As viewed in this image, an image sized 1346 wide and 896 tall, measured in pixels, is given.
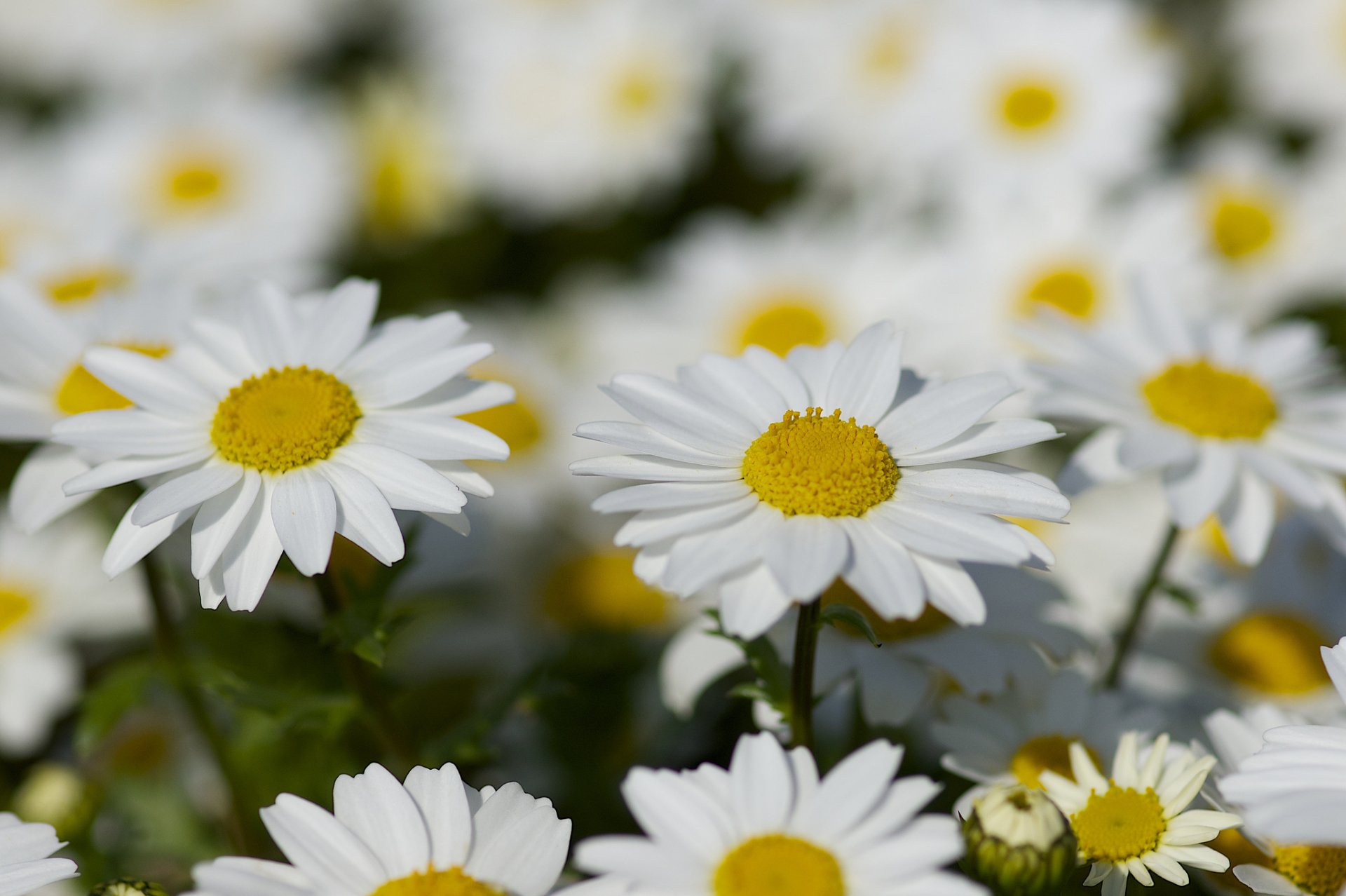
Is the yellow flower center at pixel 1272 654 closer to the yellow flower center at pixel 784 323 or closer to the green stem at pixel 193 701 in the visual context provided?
the yellow flower center at pixel 784 323

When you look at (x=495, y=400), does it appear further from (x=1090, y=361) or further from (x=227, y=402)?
(x=1090, y=361)

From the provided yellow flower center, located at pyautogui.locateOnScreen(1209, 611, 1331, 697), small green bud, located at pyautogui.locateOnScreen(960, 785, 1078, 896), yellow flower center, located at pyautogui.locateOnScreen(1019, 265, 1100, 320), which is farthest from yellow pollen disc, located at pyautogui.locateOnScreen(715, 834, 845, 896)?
yellow flower center, located at pyautogui.locateOnScreen(1019, 265, 1100, 320)

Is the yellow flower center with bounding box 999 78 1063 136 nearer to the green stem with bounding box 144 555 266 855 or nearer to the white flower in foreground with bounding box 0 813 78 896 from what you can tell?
the green stem with bounding box 144 555 266 855

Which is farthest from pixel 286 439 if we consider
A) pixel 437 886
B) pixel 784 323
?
pixel 784 323

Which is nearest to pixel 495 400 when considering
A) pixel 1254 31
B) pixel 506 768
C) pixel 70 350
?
pixel 70 350

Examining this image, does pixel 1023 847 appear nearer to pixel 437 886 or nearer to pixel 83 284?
pixel 437 886
